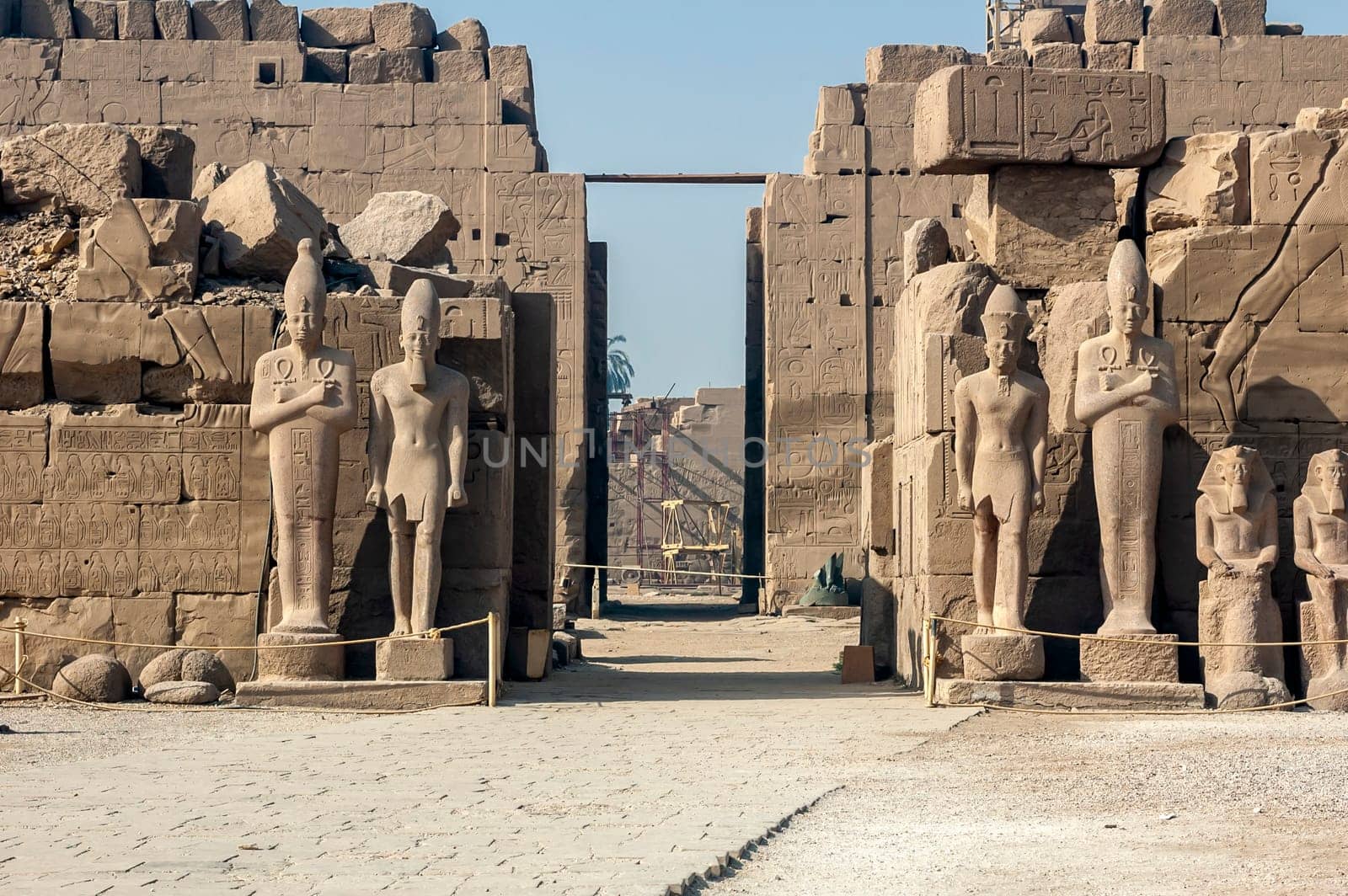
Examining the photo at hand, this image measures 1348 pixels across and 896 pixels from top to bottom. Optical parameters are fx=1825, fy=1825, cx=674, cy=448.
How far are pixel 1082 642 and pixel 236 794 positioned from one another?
5345mm

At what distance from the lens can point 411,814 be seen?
6156mm

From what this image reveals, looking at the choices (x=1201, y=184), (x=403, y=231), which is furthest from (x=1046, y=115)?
(x=403, y=231)

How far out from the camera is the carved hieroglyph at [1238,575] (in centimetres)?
1012

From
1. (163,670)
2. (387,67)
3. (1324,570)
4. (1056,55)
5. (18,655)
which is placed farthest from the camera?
(387,67)

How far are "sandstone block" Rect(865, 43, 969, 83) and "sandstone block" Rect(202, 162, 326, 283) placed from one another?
12168mm

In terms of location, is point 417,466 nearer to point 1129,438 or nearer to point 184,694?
point 184,694

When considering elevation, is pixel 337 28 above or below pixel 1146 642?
above

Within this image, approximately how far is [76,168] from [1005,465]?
21.4 ft

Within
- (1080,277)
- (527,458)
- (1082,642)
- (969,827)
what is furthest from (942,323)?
(969,827)

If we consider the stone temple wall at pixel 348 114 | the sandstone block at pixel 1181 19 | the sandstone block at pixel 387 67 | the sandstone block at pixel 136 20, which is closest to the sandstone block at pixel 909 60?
the sandstone block at pixel 1181 19

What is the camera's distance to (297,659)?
10266 millimetres

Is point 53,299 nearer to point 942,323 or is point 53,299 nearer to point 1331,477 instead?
point 942,323

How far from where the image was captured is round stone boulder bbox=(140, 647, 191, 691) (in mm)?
10617

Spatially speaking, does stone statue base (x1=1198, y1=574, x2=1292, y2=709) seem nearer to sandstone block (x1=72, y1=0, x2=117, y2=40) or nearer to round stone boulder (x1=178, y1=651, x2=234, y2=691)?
round stone boulder (x1=178, y1=651, x2=234, y2=691)
